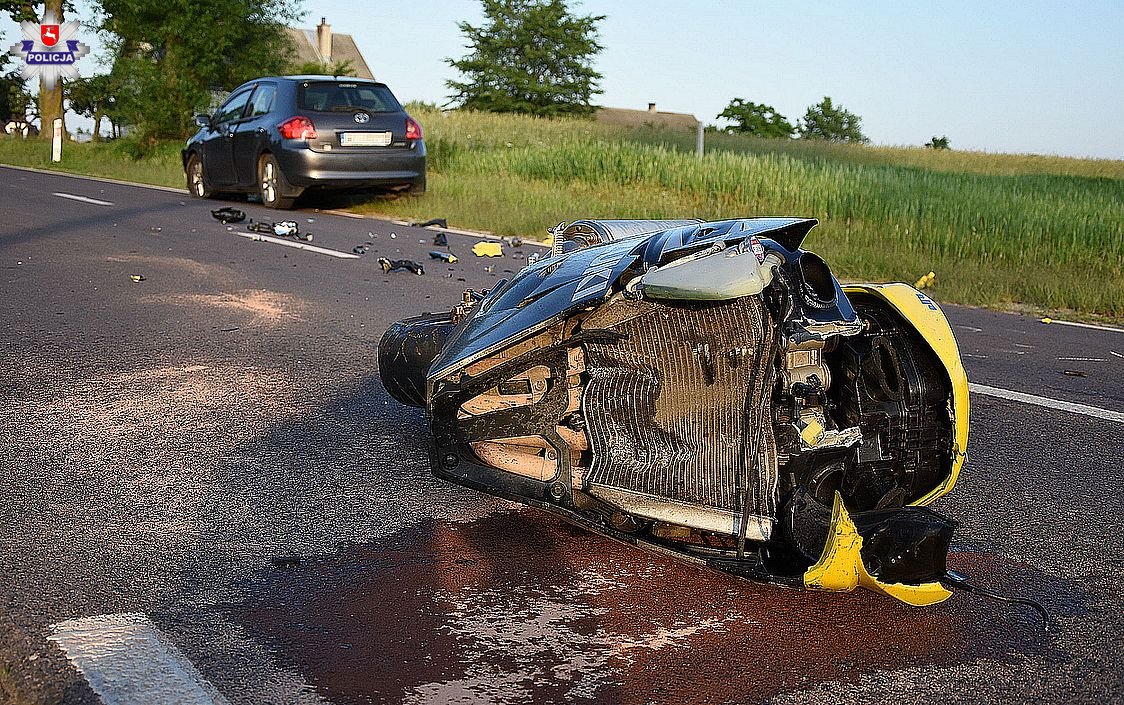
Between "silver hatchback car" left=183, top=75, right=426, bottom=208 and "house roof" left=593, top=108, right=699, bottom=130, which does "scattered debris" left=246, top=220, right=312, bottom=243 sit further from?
"house roof" left=593, top=108, right=699, bottom=130

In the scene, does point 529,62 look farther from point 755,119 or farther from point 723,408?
point 723,408

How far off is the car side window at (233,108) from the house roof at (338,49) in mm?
64650

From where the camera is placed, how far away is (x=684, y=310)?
3.17m

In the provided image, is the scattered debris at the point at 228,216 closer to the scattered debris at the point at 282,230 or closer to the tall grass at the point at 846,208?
the scattered debris at the point at 282,230

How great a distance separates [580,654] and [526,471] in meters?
0.74

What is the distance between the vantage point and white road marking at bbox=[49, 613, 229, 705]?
7.75ft

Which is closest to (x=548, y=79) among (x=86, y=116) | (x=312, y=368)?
(x=86, y=116)

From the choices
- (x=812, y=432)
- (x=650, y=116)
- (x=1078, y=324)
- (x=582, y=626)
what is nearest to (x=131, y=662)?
(x=582, y=626)

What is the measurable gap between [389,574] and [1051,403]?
342 cm

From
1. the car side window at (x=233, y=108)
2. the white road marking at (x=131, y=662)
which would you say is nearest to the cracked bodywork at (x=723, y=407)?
the white road marking at (x=131, y=662)

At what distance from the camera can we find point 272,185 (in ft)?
46.5

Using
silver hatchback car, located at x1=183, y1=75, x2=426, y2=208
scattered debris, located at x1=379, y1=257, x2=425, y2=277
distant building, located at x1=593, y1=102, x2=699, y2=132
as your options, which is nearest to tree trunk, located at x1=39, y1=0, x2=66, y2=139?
silver hatchback car, located at x1=183, y1=75, x2=426, y2=208

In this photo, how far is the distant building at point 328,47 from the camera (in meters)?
78.6

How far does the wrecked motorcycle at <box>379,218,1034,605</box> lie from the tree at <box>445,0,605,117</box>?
67.8 meters
